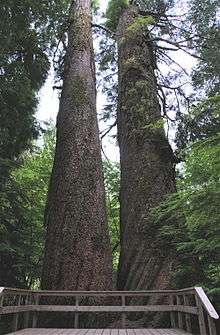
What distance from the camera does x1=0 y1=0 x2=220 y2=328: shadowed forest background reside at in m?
5.38

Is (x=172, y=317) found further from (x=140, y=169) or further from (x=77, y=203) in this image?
(x=140, y=169)

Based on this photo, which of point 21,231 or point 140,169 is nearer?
point 140,169

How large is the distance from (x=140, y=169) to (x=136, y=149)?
56 centimetres

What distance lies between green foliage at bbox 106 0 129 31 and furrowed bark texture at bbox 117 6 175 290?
232cm

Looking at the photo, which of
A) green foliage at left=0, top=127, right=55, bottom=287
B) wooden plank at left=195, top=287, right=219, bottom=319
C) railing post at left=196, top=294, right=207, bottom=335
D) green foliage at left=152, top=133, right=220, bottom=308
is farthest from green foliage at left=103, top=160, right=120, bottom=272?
wooden plank at left=195, top=287, right=219, bottom=319

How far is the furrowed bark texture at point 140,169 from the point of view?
21.7 ft

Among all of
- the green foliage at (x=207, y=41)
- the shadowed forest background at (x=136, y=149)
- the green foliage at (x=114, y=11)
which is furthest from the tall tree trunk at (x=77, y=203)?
the green foliage at (x=114, y=11)

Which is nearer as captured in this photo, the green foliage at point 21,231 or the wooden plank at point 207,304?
the wooden plank at point 207,304

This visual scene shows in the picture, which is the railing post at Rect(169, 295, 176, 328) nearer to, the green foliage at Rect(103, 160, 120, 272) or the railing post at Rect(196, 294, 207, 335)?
the railing post at Rect(196, 294, 207, 335)

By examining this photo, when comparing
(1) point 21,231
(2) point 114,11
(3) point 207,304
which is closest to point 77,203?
(1) point 21,231

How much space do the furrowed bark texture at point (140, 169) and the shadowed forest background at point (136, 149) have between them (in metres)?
0.02

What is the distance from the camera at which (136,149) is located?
8.30 metres

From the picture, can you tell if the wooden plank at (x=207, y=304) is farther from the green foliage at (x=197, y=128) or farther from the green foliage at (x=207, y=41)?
the green foliage at (x=207, y=41)

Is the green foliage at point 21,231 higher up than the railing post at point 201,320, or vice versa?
the green foliage at point 21,231
